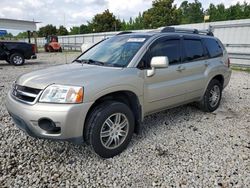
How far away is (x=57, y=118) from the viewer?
9.26 ft

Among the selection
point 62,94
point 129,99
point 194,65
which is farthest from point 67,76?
point 194,65

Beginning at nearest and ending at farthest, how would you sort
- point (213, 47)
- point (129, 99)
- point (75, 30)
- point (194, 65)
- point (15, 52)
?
point (129, 99), point (194, 65), point (213, 47), point (15, 52), point (75, 30)

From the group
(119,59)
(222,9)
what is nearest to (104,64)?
(119,59)

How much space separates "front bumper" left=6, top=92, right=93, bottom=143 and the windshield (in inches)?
41.8

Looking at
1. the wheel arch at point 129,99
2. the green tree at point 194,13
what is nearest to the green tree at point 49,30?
the green tree at point 194,13

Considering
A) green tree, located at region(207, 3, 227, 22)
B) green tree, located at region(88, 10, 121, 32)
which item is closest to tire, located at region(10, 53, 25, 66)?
green tree, located at region(88, 10, 121, 32)

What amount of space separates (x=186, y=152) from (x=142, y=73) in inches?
53.0

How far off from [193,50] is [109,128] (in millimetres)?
2472

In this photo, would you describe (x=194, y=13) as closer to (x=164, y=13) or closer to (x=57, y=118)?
(x=164, y=13)

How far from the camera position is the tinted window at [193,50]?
4550 millimetres

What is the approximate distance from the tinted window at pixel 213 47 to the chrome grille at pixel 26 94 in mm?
3714

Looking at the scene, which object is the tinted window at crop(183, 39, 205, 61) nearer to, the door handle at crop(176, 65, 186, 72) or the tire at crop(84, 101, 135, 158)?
the door handle at crop(176, 65, 186, 72)

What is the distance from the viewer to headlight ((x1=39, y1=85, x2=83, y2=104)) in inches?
113

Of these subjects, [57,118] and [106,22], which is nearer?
[57,118]
